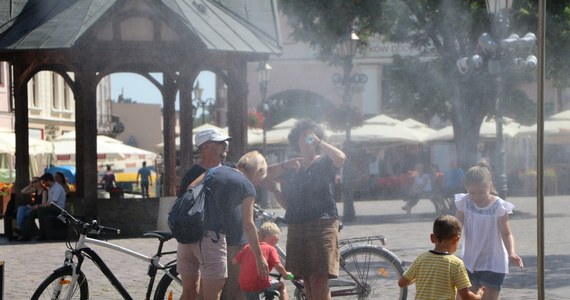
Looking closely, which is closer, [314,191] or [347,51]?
[314,191]

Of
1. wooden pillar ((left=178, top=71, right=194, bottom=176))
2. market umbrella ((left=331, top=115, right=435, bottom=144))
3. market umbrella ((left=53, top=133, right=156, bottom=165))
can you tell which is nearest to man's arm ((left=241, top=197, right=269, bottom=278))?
wooden pillar ((left=178, top=71, right=194, bottom=176))

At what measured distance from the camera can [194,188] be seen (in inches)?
329

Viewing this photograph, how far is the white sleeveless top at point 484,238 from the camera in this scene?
8383mm

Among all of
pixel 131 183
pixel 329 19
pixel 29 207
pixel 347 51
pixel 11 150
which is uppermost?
pixel 329 19

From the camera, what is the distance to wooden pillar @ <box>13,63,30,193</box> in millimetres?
21672

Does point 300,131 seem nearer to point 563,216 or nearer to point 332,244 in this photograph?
point 332,244

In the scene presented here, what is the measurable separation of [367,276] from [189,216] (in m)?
2.26

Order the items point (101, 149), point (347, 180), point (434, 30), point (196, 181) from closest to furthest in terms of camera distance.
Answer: point (196, 181) → point (347, 180) → point (434, 30) → point (101, 149)

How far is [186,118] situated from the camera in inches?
856

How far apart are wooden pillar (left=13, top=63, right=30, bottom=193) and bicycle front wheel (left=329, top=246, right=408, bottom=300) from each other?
1267 centimetres

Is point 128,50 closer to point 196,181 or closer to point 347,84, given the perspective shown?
point 347,84

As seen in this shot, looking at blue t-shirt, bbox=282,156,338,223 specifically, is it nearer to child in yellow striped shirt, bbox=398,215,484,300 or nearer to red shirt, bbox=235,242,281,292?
red shirt, bbox=235,242,281,292

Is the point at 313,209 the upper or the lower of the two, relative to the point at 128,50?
lower

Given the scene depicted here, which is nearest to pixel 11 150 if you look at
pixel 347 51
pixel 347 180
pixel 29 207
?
pixel 347 180
